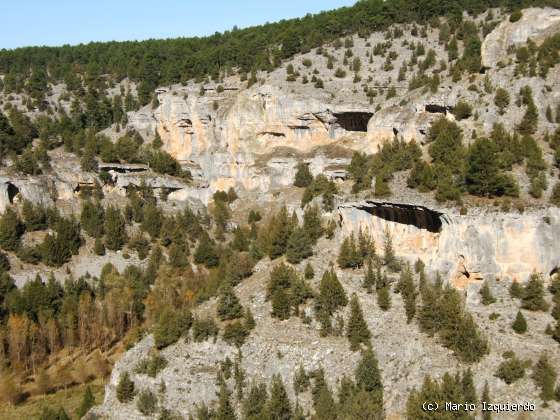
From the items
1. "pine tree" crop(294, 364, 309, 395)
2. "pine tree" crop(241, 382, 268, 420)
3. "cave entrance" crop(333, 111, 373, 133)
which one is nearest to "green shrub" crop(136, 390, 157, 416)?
"pine tree" crop(241, 382, 268, 420)

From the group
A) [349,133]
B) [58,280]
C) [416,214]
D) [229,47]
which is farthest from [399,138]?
[229,47]

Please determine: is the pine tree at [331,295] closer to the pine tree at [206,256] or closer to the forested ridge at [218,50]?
the pine tree at [206,256]

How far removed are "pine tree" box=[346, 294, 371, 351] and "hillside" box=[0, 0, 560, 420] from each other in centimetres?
16

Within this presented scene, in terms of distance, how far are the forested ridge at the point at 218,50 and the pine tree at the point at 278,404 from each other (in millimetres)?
63160

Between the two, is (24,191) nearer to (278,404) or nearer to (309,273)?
(309,273)

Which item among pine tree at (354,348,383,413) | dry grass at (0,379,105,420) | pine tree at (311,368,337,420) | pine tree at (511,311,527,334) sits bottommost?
dry grass at (0,379,105,420)

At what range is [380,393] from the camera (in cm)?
4184

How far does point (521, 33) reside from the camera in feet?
218

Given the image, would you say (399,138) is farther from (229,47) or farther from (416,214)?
(229,47)

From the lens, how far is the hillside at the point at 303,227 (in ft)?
146

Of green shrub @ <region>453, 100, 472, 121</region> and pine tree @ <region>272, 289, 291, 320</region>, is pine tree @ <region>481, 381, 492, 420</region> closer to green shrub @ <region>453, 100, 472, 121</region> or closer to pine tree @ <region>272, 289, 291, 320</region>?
pine tree @ <region>272, 289, 291, 320</region>

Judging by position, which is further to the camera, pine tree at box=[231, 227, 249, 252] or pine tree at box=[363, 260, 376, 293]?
pine tree at box=[231, 227, 249, 252]

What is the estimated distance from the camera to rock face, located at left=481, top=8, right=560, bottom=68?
64.9 metres

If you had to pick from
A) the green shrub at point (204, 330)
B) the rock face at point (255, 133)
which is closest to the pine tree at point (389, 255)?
the green shrub at point (204, 330)
